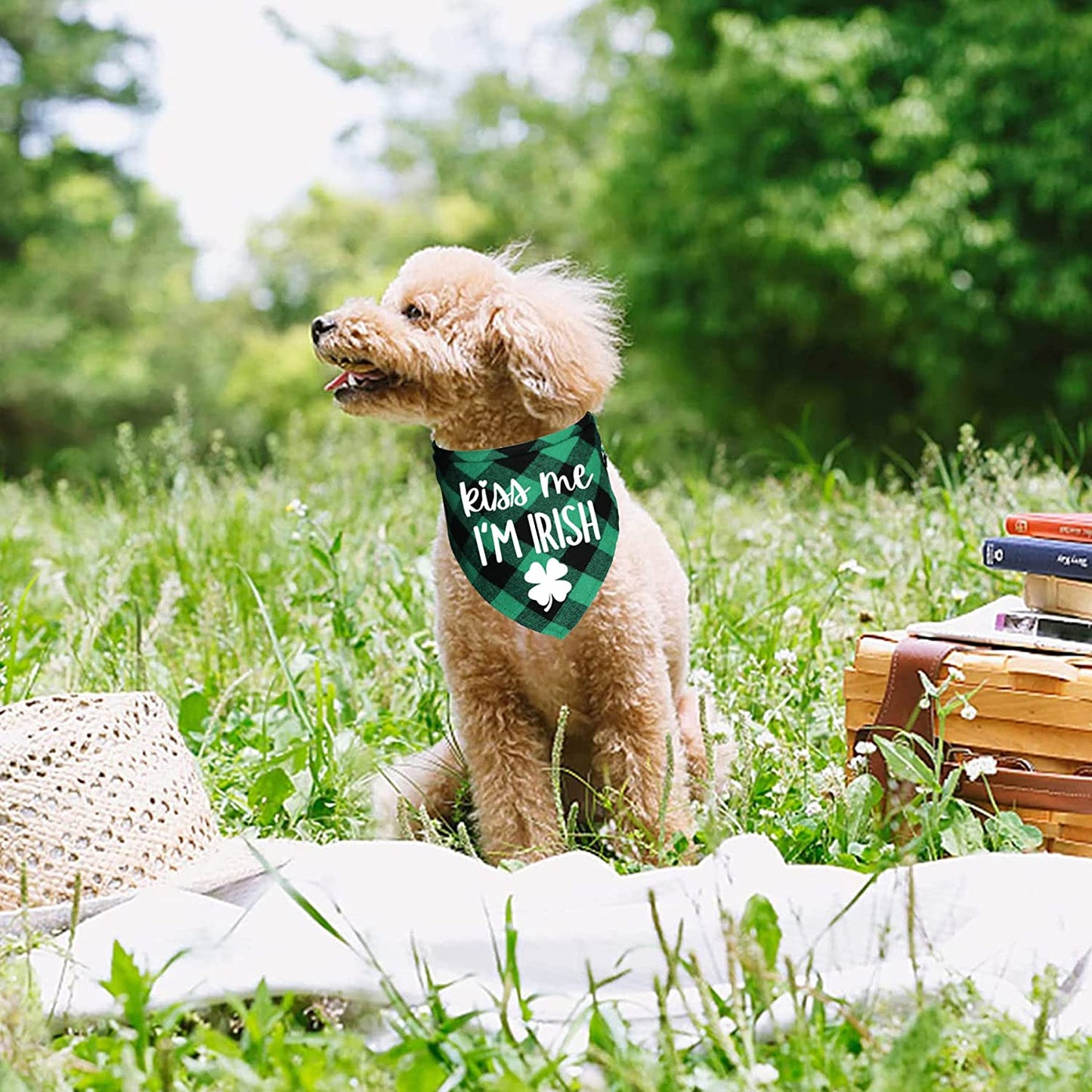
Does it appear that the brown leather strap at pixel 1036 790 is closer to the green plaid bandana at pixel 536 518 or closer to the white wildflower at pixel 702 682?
the white wildflower at pixel 702 682

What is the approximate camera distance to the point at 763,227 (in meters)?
9.67

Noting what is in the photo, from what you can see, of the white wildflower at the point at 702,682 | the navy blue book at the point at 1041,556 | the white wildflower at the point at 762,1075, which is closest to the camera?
the white wildflower at the point at 762,1075

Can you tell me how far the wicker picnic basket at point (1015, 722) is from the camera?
6.57 ft

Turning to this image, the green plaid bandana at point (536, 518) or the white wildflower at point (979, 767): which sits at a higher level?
the green plaid bandana at point (536, 518)

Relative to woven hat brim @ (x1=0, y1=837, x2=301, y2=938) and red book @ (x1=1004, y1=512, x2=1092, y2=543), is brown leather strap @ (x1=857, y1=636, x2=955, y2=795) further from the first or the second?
woven hat brim @ (x1=0, y1=837, x2=301, y2=938)

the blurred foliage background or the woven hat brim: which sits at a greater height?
the blurred foliage background

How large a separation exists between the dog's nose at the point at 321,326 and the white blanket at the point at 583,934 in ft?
2.54

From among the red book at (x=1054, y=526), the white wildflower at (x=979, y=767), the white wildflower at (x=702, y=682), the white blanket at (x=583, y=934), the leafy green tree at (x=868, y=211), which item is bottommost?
the white blanket at (x=583, y=934)

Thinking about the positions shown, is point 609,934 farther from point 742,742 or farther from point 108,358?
point 108,358

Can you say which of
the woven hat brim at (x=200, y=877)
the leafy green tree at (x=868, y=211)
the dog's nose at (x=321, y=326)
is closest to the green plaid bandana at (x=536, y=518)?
the dog's nose at (x=321, y=326)

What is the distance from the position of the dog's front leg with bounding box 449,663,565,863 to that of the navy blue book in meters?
0.79

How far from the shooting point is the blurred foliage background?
9102mm

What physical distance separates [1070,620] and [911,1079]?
1.05 m

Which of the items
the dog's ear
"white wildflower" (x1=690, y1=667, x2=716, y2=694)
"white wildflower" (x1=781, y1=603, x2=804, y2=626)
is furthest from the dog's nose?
"white wildflower" (x1=781, y1=603, x2=804, y2=626)
